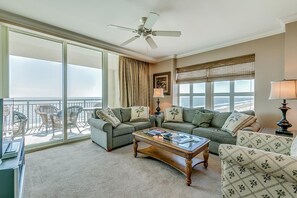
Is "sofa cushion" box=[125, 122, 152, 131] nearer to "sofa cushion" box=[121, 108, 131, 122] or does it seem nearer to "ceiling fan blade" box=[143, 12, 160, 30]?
"sofa cushion" box=[121, 108, 131, 122]

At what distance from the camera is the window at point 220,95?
143 inches

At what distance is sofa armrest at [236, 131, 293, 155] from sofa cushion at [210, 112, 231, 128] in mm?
1455

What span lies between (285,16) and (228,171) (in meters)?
2.84

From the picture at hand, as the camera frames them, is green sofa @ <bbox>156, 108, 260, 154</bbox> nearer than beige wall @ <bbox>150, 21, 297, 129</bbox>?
Yes

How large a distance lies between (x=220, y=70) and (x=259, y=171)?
125 inches

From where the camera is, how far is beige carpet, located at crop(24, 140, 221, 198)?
1.79 metres

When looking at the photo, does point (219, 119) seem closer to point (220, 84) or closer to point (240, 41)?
point (220, 84)

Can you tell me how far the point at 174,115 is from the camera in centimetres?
407

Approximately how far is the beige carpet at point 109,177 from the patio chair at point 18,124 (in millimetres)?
646

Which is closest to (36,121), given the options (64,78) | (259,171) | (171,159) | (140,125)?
(64,78)

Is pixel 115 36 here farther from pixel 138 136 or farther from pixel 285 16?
pixel 285 16

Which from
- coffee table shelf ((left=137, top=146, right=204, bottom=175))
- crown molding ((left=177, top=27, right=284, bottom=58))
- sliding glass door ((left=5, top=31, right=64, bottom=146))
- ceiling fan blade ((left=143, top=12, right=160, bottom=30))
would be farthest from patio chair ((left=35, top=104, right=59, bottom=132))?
crown molding ((left=177, top=27, right=284, bottom=58))

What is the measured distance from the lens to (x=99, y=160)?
105 inches

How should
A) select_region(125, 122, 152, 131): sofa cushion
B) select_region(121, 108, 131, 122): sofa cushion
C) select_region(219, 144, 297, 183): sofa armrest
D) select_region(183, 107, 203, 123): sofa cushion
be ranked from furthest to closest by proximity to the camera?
select_region(121, 108, 131, 122): sofa cushion
select_region(183, 107, 203, 123): sofa cushion
select_region(125, 122, 152, 131): sofa cushion
select_region(219, 144, 297, 183): sofa armrest
